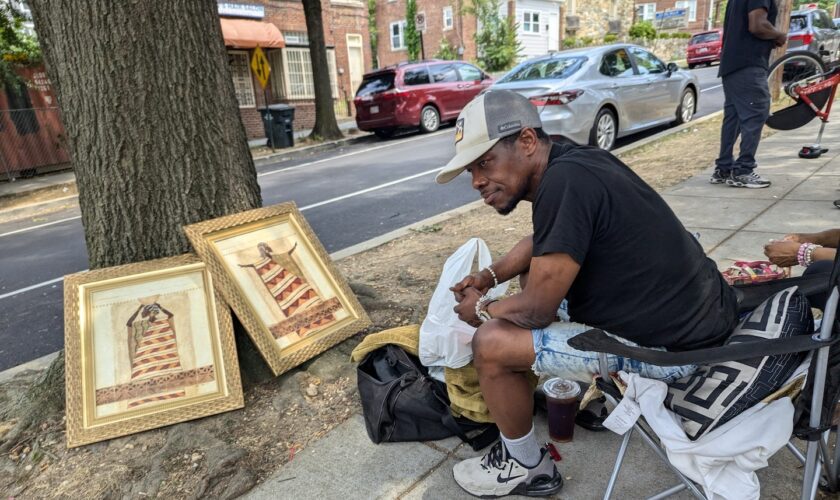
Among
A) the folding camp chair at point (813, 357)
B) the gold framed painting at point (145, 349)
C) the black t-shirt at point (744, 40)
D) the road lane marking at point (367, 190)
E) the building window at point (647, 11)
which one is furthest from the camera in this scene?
the building window at point (647, 11)

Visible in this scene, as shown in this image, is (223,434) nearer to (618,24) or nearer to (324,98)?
(324,98)

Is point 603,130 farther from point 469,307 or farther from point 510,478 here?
point 510,478

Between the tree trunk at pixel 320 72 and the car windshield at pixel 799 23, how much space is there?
14.9m

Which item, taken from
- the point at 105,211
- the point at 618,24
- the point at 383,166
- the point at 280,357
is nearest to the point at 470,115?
the point at 280,357

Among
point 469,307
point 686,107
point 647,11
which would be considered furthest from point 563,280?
point 647,11

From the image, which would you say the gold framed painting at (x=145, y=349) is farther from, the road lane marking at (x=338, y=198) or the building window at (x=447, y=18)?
the building window at (x=447, y=18)

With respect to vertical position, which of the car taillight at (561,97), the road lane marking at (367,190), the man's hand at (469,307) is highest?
the car taillight at (561,97)

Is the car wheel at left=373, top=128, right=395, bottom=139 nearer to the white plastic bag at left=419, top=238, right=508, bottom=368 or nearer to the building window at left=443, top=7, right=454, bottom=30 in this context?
the white plastic bag at left=419, top=238, right=508, bottom=368

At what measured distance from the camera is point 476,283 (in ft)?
7.25

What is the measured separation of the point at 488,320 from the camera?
2.00 metres

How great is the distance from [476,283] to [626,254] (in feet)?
2.20

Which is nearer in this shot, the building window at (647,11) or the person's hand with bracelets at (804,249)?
the person's hand with bracelets at (804,249)

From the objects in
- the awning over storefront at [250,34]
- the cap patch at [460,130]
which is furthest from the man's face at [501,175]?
the awning over storefront at [250,34]

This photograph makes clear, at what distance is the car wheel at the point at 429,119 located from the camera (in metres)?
14.5
